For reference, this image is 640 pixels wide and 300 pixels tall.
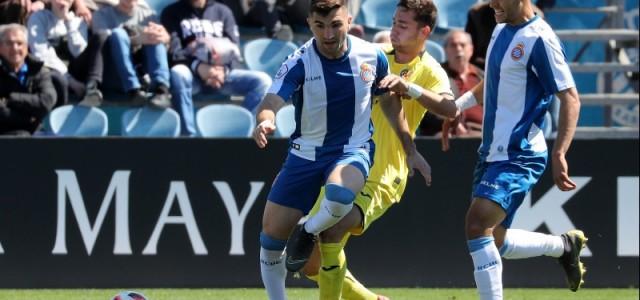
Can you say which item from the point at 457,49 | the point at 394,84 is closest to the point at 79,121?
the point at 457,49

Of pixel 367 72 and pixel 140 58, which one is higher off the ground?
pixel 367 72

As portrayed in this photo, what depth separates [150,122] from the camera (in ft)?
38.7

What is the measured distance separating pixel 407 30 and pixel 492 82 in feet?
2.67

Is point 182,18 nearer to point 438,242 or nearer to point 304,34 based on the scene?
point 304,34

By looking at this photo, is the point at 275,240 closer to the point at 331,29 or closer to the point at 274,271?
the point at 274,271

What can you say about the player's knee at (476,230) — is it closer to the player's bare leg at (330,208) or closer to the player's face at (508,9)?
the player's bare leg at (330,208)

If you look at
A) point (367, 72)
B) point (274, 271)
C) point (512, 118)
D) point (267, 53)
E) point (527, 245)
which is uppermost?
point (367, 72)

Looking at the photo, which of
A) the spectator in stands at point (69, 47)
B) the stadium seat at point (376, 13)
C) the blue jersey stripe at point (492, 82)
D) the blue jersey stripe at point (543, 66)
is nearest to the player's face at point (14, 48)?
the spectator in stands at point (69, 47)

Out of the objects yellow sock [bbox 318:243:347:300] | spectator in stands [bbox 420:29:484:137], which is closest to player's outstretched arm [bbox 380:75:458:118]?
yellow sock [bbox 318:243:347:300]

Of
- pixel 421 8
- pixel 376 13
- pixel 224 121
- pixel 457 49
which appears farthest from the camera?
pixel 376 13

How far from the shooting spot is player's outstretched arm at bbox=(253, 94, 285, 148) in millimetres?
6742

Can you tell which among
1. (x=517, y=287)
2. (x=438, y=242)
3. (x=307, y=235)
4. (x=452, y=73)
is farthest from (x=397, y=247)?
(x=307, y=235)

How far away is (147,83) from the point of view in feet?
39.4

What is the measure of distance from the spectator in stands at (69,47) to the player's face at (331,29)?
484 cm
